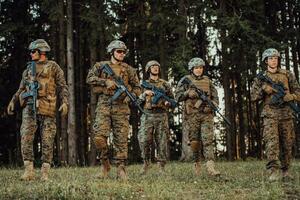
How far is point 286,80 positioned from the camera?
1034cm

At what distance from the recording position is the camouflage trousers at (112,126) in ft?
32.8

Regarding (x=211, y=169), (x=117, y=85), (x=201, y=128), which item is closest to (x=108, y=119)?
(x=117, y=85)

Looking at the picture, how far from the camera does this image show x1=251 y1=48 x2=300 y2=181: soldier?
10.0 meters

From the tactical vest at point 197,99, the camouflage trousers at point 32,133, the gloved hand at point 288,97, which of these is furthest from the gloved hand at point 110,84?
the gloved hand at point 288,97

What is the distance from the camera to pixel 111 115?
1012cm

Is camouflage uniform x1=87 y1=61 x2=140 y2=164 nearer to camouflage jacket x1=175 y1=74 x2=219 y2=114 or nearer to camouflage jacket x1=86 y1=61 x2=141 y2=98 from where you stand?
camouflage jacket x1=86 y1=61 x2=141 y2=98

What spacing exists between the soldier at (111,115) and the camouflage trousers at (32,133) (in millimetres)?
883

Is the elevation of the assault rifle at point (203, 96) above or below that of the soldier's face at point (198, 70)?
below

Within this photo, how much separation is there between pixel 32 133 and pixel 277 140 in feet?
15.8

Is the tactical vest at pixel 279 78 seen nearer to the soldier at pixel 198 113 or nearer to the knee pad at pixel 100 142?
the soldier at pixel 198 113

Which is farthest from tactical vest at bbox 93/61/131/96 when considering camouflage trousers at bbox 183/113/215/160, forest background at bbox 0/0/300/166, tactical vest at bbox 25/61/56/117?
forest background at bbox 0/0/300/166

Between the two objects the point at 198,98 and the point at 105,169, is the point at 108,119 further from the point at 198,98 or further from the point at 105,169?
the point at 198,98

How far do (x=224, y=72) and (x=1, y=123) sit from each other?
1314 cm

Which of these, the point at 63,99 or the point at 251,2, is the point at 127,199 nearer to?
the point at 63,99
